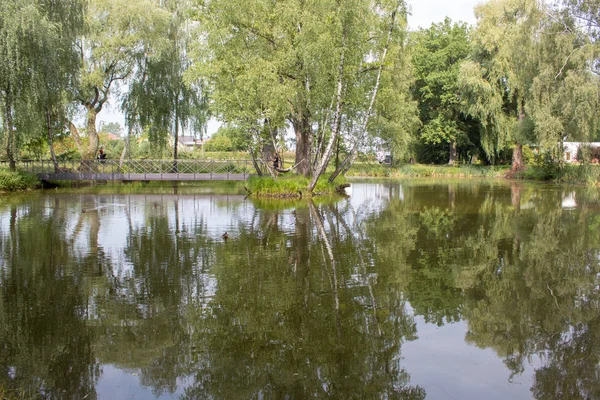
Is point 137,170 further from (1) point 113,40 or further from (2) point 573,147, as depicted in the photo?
(2) point 573,147

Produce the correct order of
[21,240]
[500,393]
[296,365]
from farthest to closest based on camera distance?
[21,240], [296,365], [500,393]

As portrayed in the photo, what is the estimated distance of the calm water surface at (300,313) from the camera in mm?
4664

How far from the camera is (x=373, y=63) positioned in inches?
846

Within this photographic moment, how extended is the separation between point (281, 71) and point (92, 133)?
15444 mm

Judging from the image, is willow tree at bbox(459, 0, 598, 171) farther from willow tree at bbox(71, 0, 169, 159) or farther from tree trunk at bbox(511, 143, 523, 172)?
willow tree at bbox(71, 0, 169, 159)

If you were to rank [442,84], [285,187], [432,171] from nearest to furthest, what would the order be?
[285,187] < [432,171] < [442,84]

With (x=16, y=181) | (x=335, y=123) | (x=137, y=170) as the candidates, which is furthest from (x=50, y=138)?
(x=335, y=123)

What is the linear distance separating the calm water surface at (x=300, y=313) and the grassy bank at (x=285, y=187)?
8963 mm

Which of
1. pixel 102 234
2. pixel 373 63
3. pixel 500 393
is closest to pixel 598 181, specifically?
pixel 373 63

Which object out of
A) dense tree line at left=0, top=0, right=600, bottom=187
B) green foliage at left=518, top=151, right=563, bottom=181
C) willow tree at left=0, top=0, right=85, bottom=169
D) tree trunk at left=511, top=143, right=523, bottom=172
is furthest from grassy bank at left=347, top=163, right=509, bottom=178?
willow tree at left=0, top=0, right=85, bottom=169

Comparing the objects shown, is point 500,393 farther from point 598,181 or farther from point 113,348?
point 598,181

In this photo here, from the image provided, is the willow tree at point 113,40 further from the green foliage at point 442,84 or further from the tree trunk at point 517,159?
the tree trunk at point 517,159

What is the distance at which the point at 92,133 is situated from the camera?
101 ft

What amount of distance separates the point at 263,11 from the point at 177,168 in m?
12.5
